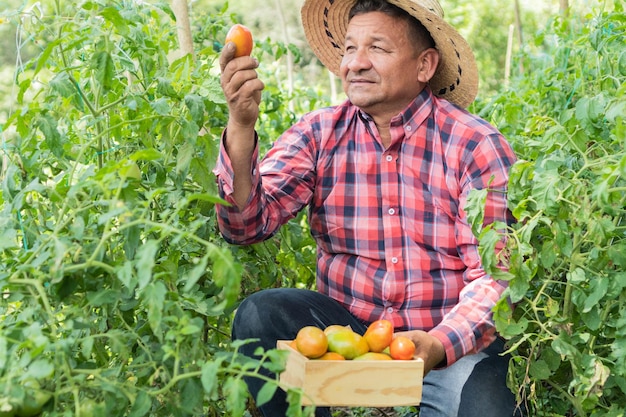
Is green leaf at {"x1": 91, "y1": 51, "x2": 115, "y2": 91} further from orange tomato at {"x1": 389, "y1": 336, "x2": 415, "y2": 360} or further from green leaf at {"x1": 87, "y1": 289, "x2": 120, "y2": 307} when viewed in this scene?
orange tomato at {"x1": 389, "y1": 336, "x2": 415, "y2": 360}

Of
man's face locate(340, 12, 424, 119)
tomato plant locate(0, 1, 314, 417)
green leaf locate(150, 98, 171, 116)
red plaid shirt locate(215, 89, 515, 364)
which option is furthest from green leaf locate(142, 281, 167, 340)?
man's face locate(340, 12, 424, 119)

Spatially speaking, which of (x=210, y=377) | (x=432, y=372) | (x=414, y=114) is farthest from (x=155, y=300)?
(x=414, y=114)

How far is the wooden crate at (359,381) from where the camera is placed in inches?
68.4

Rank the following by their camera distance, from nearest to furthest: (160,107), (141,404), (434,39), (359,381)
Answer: (141,404), (359,381), (160,107), (434,39)

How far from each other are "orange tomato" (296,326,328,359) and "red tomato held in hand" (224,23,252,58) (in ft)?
2.07

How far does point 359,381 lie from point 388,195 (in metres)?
0.73

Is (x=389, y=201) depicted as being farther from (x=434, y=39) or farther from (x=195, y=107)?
(x=195, y=107)

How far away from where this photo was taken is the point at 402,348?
5.91ft

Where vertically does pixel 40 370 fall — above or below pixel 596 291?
above

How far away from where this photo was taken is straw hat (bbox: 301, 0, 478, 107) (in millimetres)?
2396

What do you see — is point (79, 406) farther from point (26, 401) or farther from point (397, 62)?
point (397, 62)

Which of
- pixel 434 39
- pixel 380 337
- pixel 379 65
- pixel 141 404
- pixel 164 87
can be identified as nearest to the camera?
pixel 141 404

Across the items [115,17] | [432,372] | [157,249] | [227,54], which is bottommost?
[432,372]

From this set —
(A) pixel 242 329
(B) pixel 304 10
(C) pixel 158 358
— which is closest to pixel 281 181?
(A) pixel 242 329
